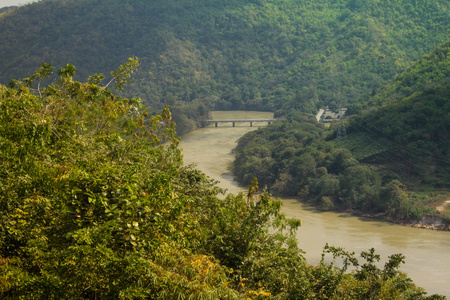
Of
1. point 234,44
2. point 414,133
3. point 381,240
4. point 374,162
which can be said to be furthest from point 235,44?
point 381,240

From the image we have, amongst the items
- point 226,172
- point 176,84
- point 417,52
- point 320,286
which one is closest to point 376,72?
point 417,52

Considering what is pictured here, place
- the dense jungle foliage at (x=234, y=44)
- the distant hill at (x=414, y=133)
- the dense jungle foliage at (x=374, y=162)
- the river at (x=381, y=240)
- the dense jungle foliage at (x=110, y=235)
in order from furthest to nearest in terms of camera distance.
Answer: the dense jungle foliage at (x=234, y=44)
the distant hill at (x=414, y=133)
the dense jungle foliage at (x=374, y=162)
the river at (x=381, y=240)
the dense jungle foliage at (x=110, y=235)

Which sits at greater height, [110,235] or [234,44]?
[234,44]

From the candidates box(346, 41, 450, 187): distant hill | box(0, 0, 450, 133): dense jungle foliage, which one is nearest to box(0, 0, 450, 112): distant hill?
box(0, 0, 450, 133): dense jungle foliage

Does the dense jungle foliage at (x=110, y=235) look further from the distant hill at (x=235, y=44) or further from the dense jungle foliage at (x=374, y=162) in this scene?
the distant hill at (x=235, y=44)

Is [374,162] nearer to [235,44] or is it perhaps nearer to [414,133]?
[414,133]

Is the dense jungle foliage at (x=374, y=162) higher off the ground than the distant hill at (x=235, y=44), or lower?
lower

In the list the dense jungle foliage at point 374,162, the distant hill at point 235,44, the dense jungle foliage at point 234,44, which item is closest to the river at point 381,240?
the dense jungle foliage at point 374,162
